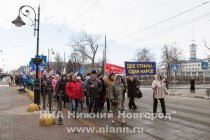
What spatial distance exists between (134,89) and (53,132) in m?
5.39

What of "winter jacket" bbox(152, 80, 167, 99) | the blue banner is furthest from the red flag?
"winter jacket" bbox(152, 80, 167, 99)

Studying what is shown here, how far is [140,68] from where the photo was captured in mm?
12906

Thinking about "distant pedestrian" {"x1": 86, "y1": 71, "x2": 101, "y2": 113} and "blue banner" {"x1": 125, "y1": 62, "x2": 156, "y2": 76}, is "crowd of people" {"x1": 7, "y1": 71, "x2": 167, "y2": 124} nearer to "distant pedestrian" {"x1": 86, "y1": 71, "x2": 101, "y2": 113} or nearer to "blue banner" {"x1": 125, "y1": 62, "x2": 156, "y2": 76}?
"distant pedestrian" {"x1": 86, "y1": 71, "x2": 101, "y2": 113}

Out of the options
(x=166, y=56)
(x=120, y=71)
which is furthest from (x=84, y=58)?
(x=120, y=71)

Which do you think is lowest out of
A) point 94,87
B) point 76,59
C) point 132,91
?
point 132,91

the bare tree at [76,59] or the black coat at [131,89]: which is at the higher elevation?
the bare tree at [76,59]

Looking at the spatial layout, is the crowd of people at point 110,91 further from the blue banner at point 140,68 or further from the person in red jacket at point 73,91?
the blue banner at point 140,68

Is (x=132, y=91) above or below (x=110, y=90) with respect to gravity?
below

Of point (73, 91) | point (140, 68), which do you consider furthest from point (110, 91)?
point (140, 68)

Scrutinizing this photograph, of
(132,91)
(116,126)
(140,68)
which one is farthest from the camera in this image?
(140,68)

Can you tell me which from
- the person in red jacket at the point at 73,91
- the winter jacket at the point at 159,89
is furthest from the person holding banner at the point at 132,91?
the person in red jacket at the point at 73,91

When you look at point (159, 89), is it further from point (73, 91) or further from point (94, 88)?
point (73, 91)

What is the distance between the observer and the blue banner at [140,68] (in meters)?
12.9

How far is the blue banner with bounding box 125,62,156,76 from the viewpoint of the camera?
12.9 metres
